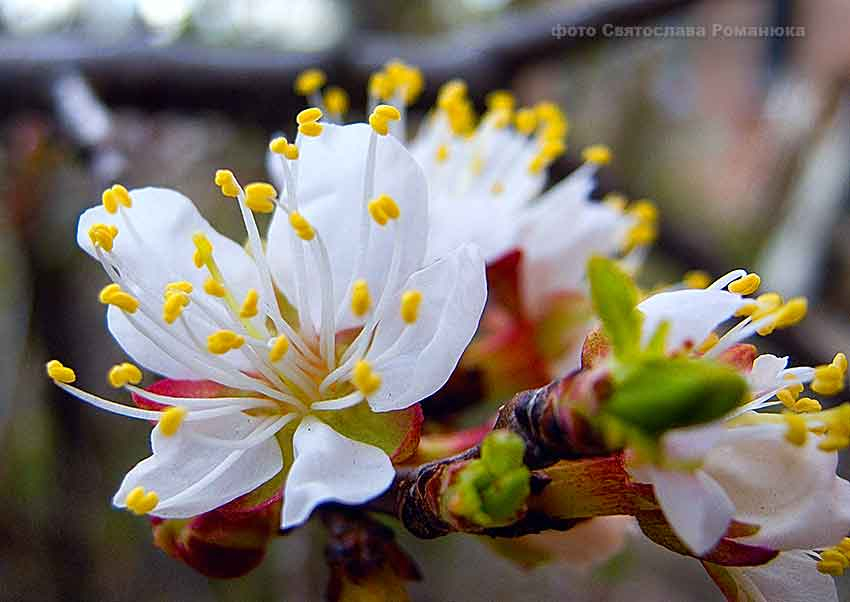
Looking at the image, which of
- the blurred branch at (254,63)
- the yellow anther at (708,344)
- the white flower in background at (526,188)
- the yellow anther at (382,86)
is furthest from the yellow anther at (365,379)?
the blurred branch at (254,63)

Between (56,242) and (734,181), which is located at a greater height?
(56,242)

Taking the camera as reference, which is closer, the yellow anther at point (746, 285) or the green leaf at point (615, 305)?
the green leaf at point (615, 305)

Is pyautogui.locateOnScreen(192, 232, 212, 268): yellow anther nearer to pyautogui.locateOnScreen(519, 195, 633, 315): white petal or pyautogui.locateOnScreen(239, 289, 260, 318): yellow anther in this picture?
pyautogui.locateOnScreen(239, 289, 260, 318): yellow anther

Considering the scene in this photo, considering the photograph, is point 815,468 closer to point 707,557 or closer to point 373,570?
point 707,557

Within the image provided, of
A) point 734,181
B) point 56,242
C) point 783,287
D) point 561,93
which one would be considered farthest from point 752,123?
point 56,242

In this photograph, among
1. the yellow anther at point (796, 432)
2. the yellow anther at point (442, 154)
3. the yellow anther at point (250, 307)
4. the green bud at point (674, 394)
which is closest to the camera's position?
the green bud at point (674, 394)

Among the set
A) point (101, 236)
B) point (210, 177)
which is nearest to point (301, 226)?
point (101, 236)

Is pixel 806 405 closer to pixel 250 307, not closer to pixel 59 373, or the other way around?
pixel 250 307

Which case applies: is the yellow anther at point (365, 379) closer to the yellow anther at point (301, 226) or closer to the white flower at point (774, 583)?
the yellow anther at point (301, 226)
